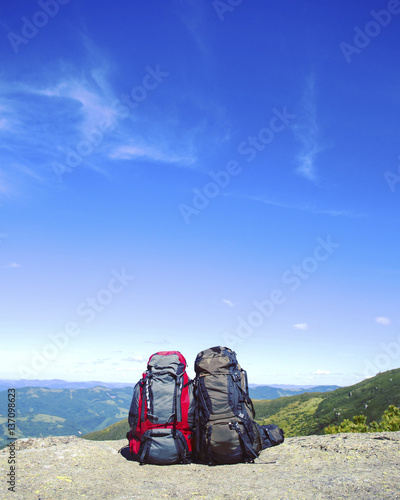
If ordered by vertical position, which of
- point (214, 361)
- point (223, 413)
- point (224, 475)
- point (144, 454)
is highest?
point (214, 361)

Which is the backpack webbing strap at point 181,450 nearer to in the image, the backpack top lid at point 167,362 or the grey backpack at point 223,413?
the grey backpack at point 223,413

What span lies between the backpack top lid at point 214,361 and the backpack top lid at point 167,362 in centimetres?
48

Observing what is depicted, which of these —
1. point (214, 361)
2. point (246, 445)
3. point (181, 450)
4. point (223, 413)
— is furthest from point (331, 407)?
point (181, 450)

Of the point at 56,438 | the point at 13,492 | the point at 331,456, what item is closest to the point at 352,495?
the point at 331,456

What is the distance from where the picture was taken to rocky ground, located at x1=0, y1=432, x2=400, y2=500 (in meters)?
6.62

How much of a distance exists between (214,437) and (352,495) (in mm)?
3832

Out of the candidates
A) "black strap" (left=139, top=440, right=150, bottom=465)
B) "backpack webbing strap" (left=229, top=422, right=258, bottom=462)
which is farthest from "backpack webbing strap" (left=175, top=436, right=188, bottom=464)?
"backpack webbing strap" (left=229, top=422, right=258, bottom=462)

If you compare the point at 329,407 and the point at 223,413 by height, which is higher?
the point at 223,413

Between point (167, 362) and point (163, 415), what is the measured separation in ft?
4.97

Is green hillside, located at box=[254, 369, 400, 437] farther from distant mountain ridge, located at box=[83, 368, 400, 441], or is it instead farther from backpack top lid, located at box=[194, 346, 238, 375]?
backpack top lid, located at box=[194, 346, 238, 375]

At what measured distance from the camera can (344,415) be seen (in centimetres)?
10950

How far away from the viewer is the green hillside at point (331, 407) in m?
106

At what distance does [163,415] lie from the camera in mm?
9570

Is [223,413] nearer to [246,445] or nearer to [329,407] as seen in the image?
[246,445]
